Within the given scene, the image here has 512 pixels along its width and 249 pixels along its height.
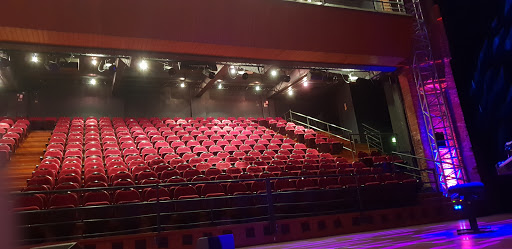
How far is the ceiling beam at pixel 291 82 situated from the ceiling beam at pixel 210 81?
219 cm

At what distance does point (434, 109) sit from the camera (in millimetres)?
6938

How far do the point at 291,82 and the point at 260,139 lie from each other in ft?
10.9

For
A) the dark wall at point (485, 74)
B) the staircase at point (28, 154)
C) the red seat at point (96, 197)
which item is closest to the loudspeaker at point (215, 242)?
the red seat at point (96, 197)

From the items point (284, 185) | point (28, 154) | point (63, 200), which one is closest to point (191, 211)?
point (63, 200)

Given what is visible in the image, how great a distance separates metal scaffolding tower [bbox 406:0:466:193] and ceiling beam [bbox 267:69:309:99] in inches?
123

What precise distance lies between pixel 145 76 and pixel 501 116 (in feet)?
27.6

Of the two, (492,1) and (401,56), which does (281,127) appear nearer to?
(401,56)

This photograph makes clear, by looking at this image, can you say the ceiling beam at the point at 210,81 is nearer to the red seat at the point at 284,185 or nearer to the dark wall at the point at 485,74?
the red seat at the point at 284,185

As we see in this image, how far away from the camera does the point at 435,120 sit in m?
6.93

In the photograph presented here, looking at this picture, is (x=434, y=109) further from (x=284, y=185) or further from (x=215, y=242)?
(x=215, y=242)

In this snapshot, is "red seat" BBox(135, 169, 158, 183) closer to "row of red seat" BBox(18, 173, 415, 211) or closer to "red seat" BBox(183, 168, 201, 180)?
"row of red seat" BBox(18, 173, 415, 211)

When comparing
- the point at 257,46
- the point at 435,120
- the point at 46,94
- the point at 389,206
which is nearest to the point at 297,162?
the point at 389,206

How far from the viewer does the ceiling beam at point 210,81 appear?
8695mm

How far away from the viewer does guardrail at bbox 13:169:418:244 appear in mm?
3394
